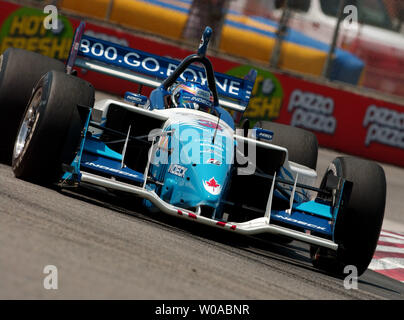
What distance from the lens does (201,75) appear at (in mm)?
9477

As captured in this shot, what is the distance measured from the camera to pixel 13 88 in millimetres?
7645

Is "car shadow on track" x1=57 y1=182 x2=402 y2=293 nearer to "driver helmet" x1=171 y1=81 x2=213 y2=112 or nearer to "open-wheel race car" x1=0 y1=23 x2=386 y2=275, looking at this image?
"open-wheel race car" x1=0 y1=23 x2=386 y2=275

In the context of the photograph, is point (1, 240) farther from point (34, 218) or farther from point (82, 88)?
point (82, 88)

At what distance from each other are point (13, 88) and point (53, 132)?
1.26 metres

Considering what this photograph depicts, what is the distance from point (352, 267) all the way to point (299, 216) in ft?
1.85

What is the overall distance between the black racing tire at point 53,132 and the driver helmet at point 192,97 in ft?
3.72

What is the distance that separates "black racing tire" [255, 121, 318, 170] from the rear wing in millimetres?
693

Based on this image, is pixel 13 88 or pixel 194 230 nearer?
pixel 194 230

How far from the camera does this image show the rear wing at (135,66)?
9164 mm
